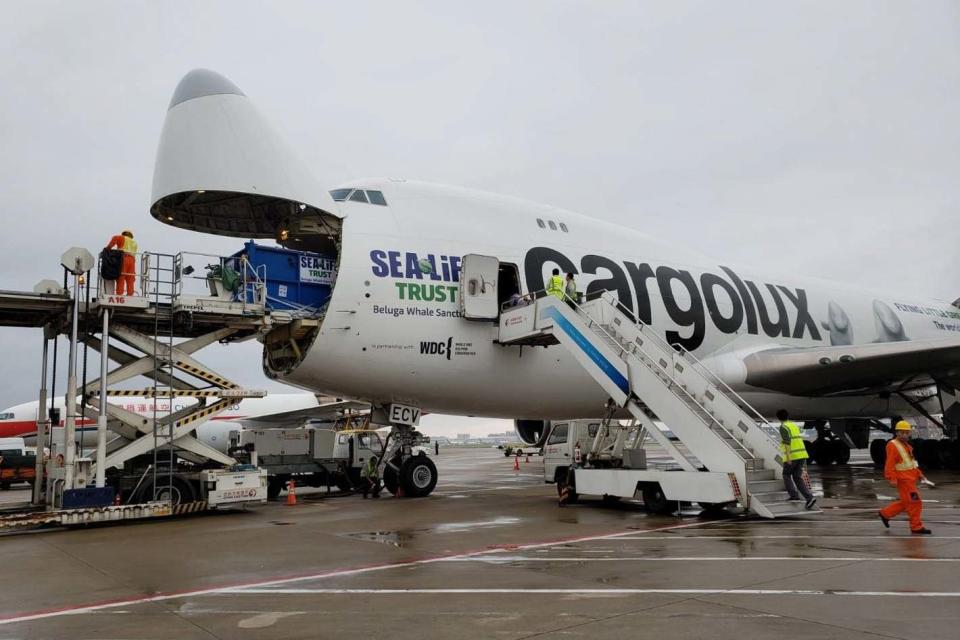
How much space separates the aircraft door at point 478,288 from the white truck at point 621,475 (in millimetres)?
3239

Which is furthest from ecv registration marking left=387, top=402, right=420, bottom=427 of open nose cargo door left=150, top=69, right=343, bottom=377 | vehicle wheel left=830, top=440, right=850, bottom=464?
vehicle wheel left=830, top=440, right=850, bottom=464

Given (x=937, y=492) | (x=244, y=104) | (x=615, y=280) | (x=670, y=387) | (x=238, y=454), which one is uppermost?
(x=244, y=104)

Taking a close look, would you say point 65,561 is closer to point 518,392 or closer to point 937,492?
point 518,392

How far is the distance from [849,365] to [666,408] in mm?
8055

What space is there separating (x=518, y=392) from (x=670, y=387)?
384cm

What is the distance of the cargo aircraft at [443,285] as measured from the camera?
44.3 ft

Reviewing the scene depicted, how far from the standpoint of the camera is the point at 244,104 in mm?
13750

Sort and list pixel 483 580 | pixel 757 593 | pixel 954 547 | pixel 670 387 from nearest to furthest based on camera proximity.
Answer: pixel 757 593 < pixel 483 580 < pixel 954 547 < pixel 670 387

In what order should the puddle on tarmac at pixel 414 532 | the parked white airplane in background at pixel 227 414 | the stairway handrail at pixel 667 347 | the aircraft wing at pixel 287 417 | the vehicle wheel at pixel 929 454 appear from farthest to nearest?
the aircraft wing at pixel 287 417 → the parked white airplane in background at pixel 227 414 → the vehicle wheel at pixel 929 454 → the stairway handrail at pixel 667 347 → the puddle on tarmac at pixel 414 532

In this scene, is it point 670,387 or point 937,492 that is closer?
point 670,387

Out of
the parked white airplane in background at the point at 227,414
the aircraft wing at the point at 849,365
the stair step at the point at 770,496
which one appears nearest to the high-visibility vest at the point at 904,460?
the stair step at the point at 770,496

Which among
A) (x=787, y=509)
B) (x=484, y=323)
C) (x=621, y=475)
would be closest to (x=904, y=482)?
(x=787, y=509)

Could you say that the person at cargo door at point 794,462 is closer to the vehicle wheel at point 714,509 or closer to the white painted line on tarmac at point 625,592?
the vehicle wheel at point 714,509

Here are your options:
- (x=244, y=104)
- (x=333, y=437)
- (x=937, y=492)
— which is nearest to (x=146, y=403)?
(x=333, y=437)
